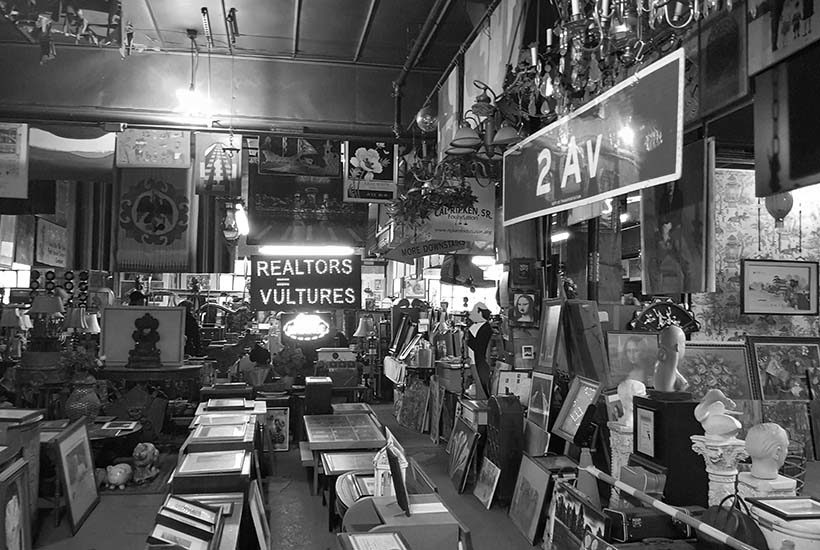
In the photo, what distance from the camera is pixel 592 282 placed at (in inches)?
221

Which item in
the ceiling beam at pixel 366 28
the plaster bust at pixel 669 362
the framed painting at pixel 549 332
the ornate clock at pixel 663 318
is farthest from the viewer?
the ceiling beam at pixel 366 28

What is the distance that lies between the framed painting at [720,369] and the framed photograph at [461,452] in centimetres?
209

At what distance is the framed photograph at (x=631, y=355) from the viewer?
15.6 ft

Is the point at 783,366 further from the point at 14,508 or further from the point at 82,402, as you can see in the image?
the point at 82,402

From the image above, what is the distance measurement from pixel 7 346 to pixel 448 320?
7291 mm

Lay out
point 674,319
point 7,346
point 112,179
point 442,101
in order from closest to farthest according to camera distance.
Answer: point 674,319 → point 442,101 → point 112,179 → point 7,346

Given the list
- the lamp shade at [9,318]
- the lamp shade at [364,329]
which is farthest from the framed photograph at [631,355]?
the lamp shade at [9,318]

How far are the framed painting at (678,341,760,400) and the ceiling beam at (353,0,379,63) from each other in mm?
4351

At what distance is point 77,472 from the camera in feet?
16.7

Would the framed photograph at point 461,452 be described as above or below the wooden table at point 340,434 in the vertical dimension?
below

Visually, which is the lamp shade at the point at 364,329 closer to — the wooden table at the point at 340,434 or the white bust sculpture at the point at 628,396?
the wooden table at the point at 340,434

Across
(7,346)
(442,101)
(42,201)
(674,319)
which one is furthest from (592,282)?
(7,346)

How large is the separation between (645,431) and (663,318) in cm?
203

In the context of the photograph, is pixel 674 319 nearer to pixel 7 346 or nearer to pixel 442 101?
pixel 442 101
